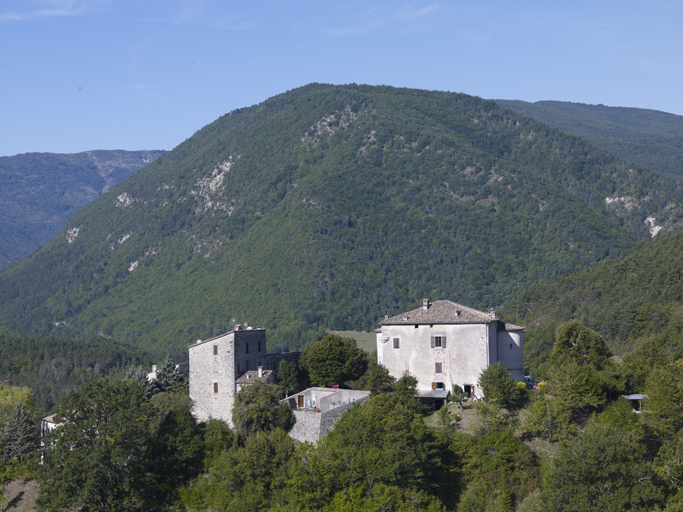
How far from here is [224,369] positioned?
8019cm

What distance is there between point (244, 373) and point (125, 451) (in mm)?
12221

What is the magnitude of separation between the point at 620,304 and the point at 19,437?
3597 inches

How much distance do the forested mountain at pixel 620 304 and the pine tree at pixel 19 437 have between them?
67165 mm

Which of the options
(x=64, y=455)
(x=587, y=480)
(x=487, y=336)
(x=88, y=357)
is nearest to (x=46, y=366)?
(x=88, y=357)

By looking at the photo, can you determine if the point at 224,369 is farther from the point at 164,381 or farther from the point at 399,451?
the point at 399,451

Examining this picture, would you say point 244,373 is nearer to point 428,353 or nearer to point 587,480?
point 428,353

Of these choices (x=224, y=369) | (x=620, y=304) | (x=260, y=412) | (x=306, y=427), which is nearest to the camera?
(x=306, y=427)

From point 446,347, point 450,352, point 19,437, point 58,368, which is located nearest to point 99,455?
point 19,437

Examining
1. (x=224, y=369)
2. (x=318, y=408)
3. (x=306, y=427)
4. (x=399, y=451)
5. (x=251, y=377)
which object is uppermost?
(x=224, y=369)

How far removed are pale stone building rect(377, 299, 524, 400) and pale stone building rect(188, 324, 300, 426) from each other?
1124cm

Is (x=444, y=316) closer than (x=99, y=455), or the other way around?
(x=99, y=455)

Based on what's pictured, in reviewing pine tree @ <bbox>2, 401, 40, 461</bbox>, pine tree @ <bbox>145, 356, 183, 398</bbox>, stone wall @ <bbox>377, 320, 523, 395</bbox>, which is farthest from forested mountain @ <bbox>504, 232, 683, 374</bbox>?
pine tree @ <bbox>2, 401, 40, 461</bbox>

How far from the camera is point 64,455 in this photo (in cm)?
7481

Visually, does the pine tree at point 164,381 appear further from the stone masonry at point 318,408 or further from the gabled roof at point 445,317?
the gabled roof at point 445,317
